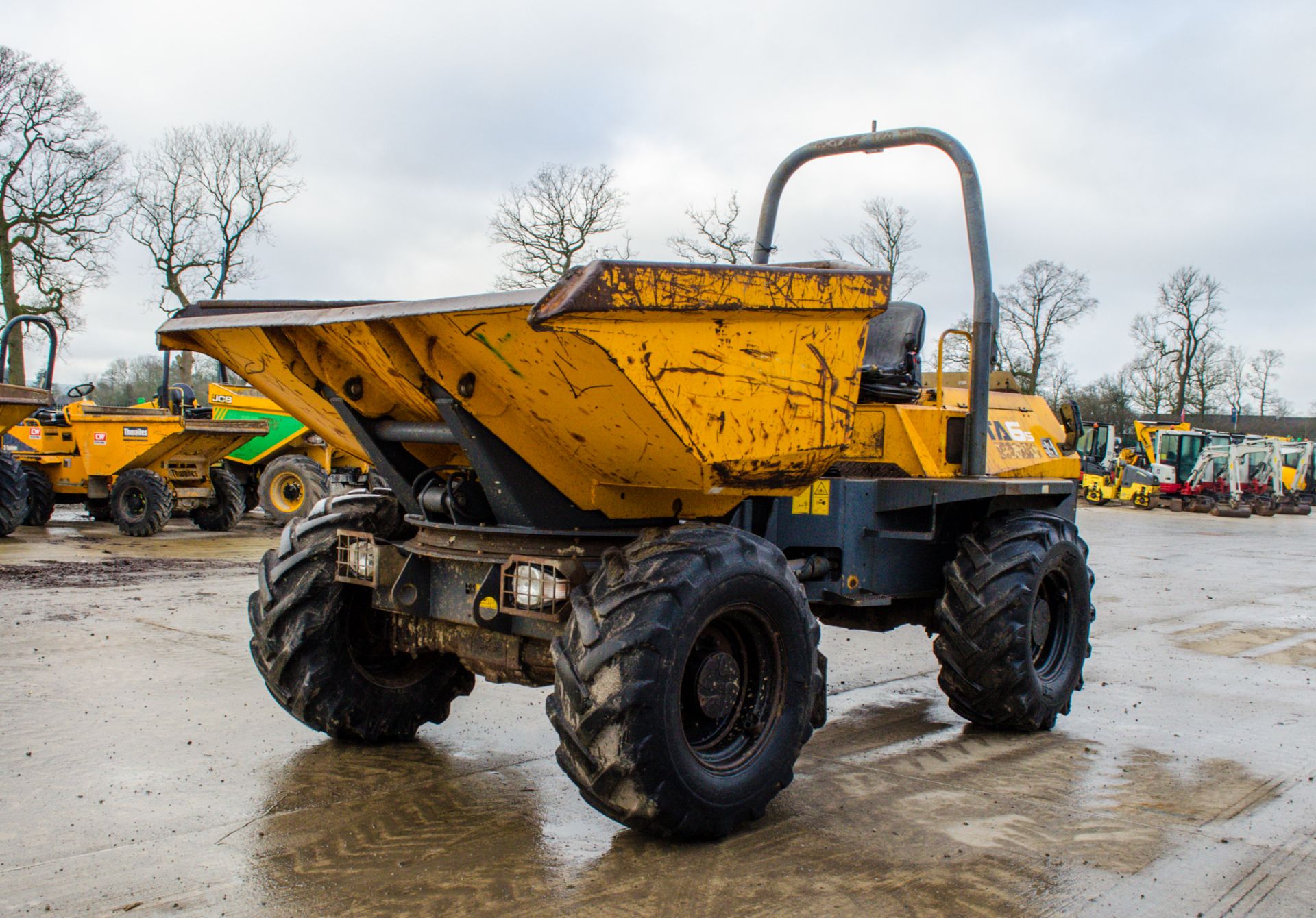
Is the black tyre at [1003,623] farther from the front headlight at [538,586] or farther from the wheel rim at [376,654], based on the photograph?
the wheel rim at [376,654]

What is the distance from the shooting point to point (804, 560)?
4.84 metres

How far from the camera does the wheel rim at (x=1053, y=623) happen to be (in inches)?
220

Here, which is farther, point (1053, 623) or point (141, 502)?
point (141, 502)

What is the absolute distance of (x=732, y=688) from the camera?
3.77 metres

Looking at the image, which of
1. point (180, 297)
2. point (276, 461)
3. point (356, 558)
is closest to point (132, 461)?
point (276, 461)

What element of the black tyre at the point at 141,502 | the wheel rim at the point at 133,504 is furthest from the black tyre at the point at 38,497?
the wheel rim at the point at 133,504

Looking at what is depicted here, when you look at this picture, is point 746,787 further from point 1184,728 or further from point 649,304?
point 1184,728

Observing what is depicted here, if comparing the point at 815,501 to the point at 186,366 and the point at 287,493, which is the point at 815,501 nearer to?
the point at 287,493


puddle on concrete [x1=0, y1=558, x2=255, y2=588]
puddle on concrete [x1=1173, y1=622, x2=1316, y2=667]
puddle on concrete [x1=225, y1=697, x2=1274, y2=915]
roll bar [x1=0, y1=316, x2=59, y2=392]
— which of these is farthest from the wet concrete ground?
roll bar [x1=0, y1=316, x2=59, y2=392]

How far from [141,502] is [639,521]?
1197 cm

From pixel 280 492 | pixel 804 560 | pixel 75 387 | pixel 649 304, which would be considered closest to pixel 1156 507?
pixel 280 492

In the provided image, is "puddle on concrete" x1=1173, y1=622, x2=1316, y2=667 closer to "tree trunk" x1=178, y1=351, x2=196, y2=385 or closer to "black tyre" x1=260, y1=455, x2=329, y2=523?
"black tyre" x1=260, y1=455, x2=329, y2=523

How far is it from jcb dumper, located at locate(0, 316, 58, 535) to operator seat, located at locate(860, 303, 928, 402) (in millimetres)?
9926

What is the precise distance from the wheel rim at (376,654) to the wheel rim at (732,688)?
54.8 inches
